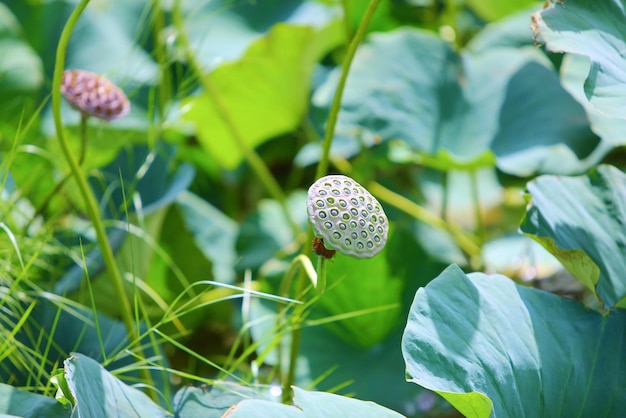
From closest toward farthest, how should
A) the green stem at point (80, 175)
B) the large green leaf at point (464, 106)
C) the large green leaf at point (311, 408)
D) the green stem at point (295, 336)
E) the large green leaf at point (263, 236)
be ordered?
1. the large green leaf at point (311, 408)
2. the green stem at point (80, 175)
3. the green stem at point (295, 336)
4. the large green leaf at point (464, 106)
5. the large green leaf at point (263, 236)

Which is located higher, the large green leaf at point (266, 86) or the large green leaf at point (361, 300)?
the large green leaf at point (266, 86)

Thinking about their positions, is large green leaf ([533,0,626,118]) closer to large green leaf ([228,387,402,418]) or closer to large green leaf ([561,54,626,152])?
large green leaf ([561,54,626,152])

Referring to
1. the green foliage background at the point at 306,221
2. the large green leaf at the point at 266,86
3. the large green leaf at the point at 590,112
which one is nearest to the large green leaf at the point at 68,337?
the green foliage background at the point at 306,221

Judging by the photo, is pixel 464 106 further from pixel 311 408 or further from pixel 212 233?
pixel 311 408

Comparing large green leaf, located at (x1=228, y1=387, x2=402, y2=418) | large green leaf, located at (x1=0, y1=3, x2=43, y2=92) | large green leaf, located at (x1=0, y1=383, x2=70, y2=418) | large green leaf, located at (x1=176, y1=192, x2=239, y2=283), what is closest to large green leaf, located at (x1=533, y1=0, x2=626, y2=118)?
large green leaf, located at (x1=228, y1=387, x2=402, y2=418)

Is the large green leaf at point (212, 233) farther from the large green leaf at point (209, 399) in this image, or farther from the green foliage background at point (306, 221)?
the large green leaf at point (209, 399)

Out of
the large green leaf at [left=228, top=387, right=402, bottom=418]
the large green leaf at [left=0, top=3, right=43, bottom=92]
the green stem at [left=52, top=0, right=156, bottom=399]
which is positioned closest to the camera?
the large green leaf at [left=228, top=387, right=402, bottom=418]

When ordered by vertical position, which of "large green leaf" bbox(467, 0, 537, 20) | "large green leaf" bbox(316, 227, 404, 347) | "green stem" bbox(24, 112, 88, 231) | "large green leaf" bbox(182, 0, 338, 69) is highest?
"green stem" bbox(24, 112, 88, 231)
